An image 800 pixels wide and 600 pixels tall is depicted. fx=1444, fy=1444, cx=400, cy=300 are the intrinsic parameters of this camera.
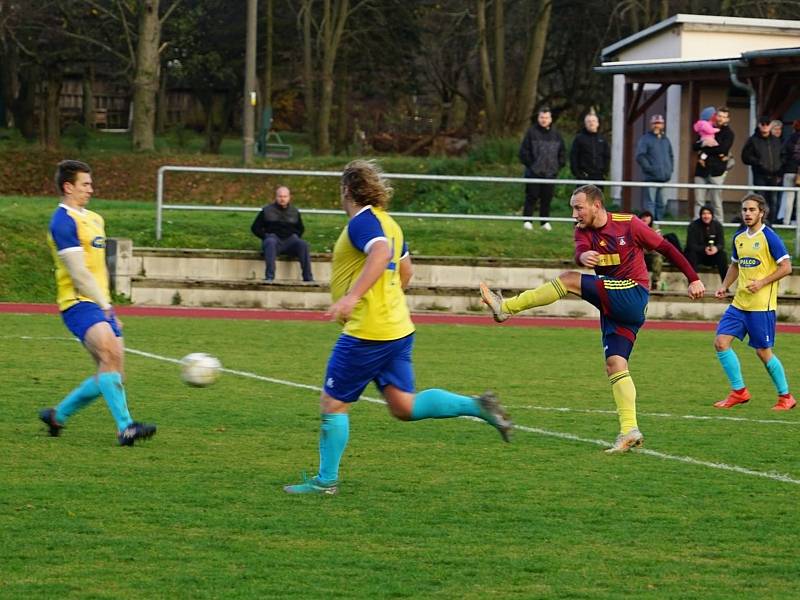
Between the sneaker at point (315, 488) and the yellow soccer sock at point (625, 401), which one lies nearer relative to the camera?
the sneaker at point (315, 488)

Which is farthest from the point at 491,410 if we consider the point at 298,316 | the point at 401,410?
the point at 298,316

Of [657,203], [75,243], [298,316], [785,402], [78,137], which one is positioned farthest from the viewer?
[78,137]

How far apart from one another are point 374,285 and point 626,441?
264cm

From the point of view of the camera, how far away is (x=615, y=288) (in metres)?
9.58

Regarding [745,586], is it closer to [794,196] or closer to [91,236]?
[91,236]

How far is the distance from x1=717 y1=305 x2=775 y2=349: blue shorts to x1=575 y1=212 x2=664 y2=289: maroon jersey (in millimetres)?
3082

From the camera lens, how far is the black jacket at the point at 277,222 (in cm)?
2098

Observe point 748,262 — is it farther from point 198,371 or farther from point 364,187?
point 364,187

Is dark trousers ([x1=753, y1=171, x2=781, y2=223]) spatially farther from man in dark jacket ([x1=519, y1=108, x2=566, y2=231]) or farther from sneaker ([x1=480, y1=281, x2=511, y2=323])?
sneaker ([x1=480, y1=281, x2=511, y2=323])

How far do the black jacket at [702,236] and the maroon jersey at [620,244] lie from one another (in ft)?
37.8

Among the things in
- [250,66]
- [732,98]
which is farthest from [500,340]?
[250,66]

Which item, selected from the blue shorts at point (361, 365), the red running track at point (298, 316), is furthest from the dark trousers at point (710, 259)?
Result: the blue shorts at point (361, 365)

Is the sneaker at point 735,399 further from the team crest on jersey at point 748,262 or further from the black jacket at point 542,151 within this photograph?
the black jacket at point 542,151

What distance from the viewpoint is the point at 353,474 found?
8.60 metres
